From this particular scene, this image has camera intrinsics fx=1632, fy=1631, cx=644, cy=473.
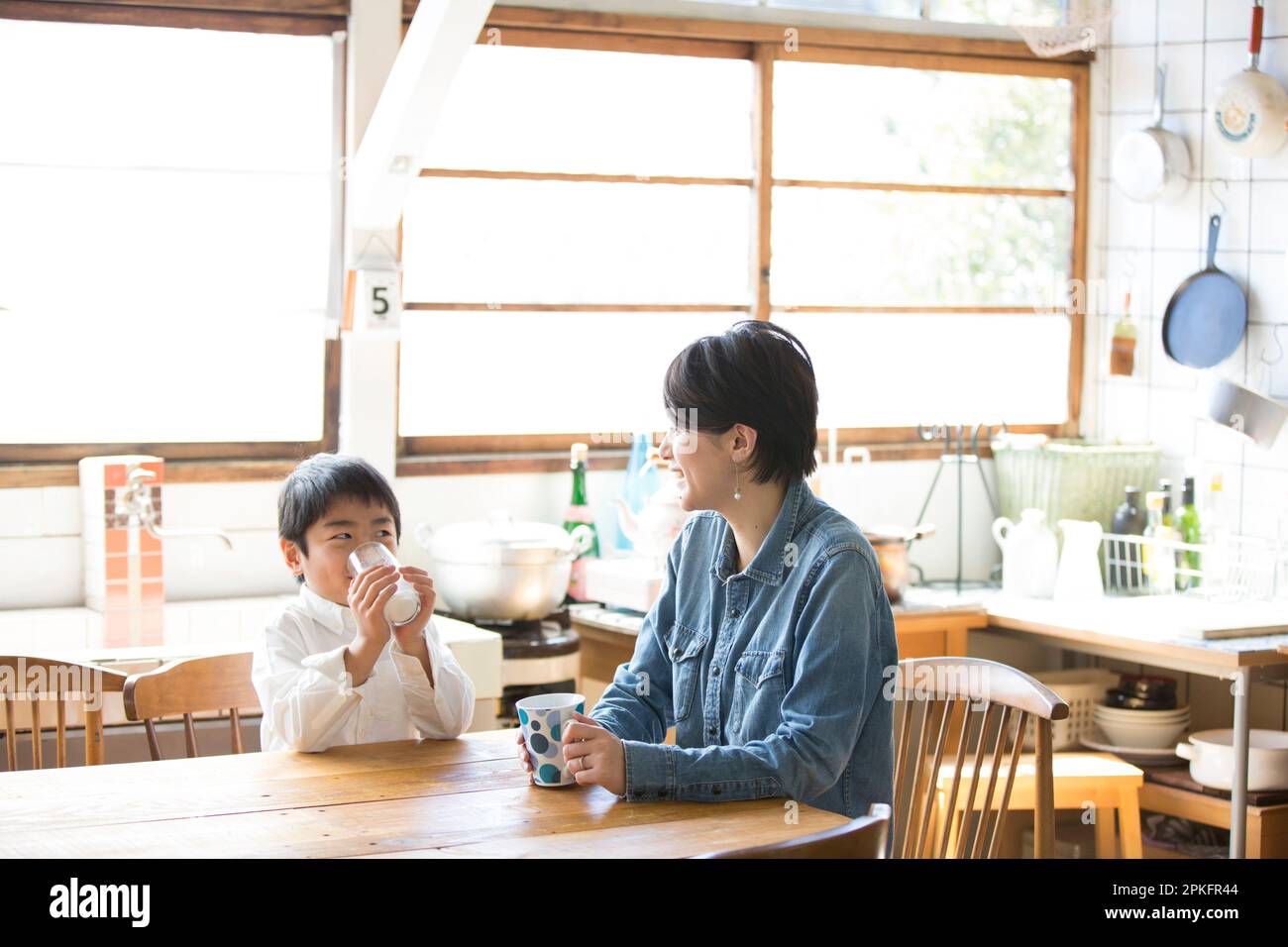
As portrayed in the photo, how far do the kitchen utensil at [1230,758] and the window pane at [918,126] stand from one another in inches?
59.1

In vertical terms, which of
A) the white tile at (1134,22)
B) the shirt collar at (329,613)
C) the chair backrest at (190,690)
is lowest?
the chair backrest at (190,690)

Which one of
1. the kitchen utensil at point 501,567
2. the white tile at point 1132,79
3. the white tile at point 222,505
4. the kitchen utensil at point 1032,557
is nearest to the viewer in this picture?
the kitchen utensil at point 501,567

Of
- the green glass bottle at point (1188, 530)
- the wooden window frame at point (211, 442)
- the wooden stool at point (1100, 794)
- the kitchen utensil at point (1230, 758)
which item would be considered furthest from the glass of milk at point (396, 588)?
the green glass bottle at point (1188, 530)

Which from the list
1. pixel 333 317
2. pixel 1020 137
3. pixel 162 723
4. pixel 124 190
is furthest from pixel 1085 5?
pixel 162 723

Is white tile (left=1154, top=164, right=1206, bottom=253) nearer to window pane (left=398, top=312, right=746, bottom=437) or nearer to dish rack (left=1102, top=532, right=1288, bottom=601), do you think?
dish rack (left=1102, top=532, right=1288, bottom=601)

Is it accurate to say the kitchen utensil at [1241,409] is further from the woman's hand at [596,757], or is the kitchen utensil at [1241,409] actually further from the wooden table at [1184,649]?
the woman's hand at [596,757]

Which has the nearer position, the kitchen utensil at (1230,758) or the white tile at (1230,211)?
the kitchen utensil at (1230,758)

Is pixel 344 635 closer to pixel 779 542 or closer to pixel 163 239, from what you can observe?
pixel 779 542

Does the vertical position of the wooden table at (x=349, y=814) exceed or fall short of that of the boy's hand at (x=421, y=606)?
it falls short

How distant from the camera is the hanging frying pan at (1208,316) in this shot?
375cm

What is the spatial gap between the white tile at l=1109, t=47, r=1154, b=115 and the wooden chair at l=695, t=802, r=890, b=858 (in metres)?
3.06

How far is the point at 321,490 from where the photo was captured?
82.7 inches
